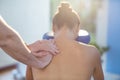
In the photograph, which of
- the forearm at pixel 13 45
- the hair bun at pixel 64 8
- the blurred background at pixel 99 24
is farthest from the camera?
the blurred background at pixel 99 24

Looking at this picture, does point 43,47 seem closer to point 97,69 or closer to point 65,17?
point 65,17

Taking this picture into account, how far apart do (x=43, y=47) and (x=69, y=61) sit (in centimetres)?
13

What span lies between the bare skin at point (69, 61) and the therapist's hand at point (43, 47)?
2 cm

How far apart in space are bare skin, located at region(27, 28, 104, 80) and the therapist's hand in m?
0.02

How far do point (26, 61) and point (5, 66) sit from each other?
10.6 feet

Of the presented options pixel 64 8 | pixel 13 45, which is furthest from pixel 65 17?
pixel 13 45

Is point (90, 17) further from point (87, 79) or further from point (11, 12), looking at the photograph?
point (87, 79)

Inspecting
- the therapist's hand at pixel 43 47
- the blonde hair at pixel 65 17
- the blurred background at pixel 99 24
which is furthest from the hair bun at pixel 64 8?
the blurred background at pixel 99 24

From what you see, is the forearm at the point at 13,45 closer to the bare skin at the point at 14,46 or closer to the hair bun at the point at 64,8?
the bare skin at the point at 14,46

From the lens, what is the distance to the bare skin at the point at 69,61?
1149 millimetres

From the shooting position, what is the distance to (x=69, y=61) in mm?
1149

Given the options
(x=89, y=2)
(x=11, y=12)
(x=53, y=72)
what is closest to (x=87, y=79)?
(x=53, y=72)

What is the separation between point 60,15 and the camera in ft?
3.74

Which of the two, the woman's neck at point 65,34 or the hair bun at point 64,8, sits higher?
the hair bun at point 64,8
